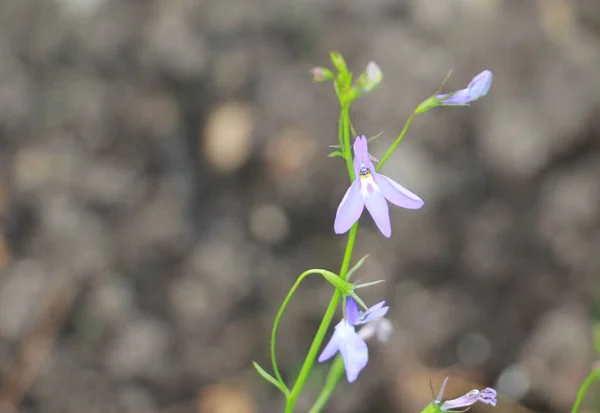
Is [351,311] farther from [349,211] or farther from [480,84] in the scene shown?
[480,84]

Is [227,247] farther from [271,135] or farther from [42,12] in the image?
[42,12]

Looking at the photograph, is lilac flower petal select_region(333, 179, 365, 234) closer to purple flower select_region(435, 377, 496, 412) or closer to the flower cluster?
the flower cluster

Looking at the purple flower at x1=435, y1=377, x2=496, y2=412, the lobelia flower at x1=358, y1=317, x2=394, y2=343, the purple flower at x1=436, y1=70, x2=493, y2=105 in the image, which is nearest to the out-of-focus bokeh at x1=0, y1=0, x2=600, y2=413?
the lobelia flower at x1=358, y1=317, x2=394, y2=343

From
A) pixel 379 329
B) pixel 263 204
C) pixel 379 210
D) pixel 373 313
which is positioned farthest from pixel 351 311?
pixel 263 204

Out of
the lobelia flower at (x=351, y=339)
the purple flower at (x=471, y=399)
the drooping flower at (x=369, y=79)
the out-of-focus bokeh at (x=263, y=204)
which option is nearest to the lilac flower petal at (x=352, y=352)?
the lobelia flower at (x=351, y=339)

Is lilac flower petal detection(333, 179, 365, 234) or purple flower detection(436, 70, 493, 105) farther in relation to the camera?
purple flower detection(436, 70, 493, 105)

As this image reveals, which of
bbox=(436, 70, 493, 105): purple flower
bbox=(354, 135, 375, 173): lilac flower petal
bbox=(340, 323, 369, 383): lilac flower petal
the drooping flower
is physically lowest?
bbox=(340, 323, 369, 383): lilac flower petal

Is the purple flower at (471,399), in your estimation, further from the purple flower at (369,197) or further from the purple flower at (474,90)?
the purple flower at (474,90)

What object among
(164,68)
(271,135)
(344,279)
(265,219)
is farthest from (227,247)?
(344,279)
